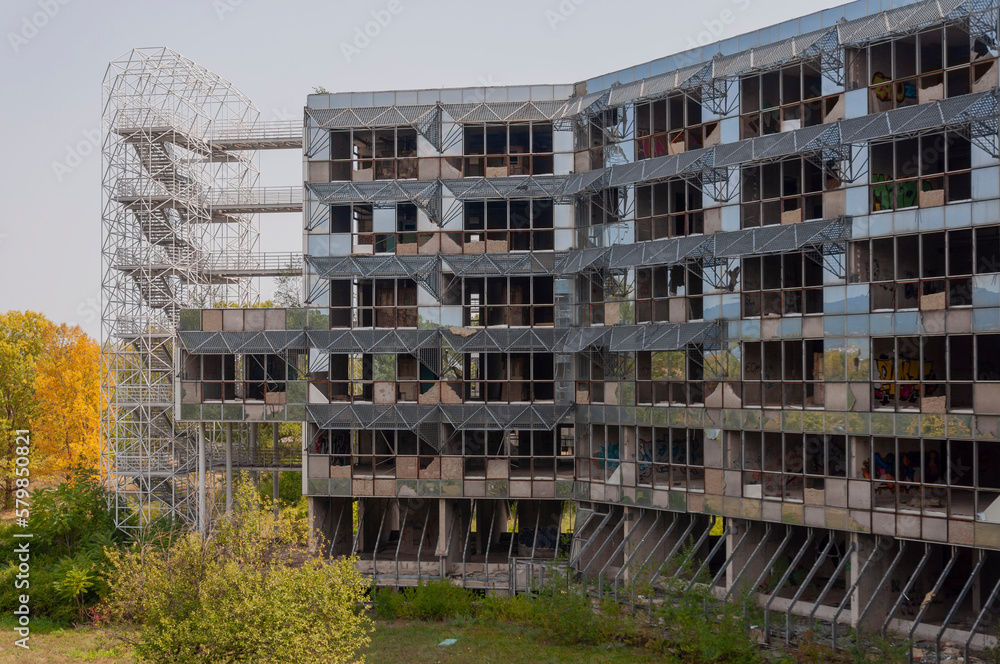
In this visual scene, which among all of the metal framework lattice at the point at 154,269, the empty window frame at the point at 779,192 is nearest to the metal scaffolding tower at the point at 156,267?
the metal framework lattice at the point at 154,269

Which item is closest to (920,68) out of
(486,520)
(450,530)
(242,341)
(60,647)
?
(450,530)

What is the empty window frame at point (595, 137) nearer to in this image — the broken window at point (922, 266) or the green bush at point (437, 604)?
the broken window at point (922, 266)

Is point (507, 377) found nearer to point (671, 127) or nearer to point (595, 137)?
point (595, 137)

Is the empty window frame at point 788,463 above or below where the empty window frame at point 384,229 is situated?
below

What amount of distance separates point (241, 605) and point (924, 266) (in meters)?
22.2

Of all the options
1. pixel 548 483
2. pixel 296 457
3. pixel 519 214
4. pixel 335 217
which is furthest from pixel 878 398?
pixel 296 457

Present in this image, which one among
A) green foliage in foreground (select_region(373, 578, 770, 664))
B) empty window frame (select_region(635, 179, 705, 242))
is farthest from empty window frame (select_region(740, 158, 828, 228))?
green foliage in foreground (select_region(373, 578, 770, 664))

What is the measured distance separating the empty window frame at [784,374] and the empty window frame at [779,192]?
4330 millimetres

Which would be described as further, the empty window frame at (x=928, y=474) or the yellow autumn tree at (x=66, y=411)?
the yellow autumn tree at (x=66, y=411)

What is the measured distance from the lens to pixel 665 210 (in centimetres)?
3622

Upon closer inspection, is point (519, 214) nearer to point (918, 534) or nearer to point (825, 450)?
point (825, 450)

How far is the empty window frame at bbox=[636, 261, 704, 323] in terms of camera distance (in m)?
34.7

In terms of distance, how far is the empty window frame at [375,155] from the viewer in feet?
129

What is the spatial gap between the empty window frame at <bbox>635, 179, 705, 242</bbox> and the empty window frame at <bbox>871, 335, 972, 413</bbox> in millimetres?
8874
